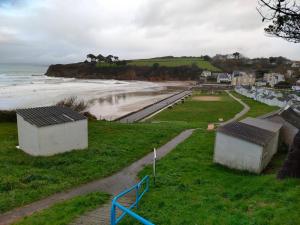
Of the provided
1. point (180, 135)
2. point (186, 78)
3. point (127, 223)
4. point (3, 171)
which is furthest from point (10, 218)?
point (186, 78)

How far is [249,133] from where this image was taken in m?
16.2

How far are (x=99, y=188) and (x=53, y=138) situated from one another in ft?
20.2

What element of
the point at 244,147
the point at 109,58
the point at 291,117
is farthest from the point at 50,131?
the point at 109,58

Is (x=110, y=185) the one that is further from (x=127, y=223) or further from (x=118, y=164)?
(x=127, y=223)

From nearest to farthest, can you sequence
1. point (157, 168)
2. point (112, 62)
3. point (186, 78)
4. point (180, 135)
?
point (157, 168) < point (180, 135) < point (186, 78) < point (112, 62)

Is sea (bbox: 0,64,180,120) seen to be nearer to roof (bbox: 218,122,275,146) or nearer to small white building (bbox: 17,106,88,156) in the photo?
small white building (bbox: 17,106,88,156)

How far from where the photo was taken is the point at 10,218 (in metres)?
9.80

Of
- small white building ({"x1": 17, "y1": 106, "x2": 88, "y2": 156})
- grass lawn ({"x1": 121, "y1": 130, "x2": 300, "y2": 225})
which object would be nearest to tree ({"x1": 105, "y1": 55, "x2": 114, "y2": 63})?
small white building ({"x1": 17, "y1": 106, "x2": 88, "y2": 156})

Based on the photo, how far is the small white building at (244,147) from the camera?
595 inches

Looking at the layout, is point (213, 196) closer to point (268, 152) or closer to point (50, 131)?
point (268, 152)

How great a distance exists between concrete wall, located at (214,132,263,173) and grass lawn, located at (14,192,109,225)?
7212 millimetres

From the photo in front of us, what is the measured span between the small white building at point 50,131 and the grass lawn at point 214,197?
5.69 m

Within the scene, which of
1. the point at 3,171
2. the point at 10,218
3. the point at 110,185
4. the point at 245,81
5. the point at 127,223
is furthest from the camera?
the point at 245,81

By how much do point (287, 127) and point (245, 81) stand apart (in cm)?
11158
